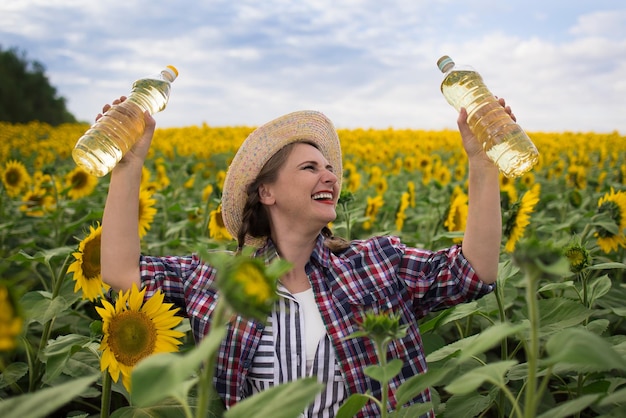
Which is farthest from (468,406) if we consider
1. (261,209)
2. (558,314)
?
(261,209)

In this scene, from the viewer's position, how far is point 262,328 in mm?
1882

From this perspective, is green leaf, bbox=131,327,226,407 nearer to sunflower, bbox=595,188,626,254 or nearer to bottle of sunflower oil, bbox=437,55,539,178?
A: bottle of sunflower oil, bbox=437,55,539,178

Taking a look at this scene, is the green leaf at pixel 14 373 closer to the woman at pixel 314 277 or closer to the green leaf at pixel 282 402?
the woman at pixel 314 277

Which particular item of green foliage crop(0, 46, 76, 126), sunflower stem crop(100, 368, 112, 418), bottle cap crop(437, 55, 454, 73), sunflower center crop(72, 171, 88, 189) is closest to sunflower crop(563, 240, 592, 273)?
bottle cap crop(437, 55, 454, 73)

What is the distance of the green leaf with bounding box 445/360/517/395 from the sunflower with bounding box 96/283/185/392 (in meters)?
0.91

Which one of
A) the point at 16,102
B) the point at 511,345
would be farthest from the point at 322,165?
the point at 16,102

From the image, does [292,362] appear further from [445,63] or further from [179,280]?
[445,63]

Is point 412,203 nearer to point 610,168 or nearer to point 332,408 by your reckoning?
point 332,408

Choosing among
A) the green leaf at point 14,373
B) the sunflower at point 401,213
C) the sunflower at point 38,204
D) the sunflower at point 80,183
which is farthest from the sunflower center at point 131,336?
the sunflower at point 38,204

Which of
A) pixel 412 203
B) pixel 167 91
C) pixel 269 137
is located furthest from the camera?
pixel 412 203

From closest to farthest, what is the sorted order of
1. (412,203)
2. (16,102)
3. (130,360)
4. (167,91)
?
(130,360) < (167,91) < (412,203) < (16,102)

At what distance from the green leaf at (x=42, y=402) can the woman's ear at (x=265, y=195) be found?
54.8 inches

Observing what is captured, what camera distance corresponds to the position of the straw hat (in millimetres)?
2213

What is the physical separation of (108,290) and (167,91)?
2.30 ft
